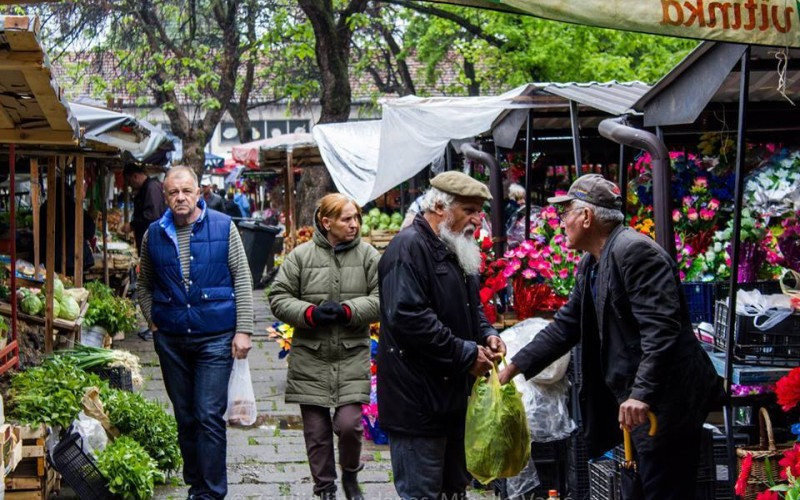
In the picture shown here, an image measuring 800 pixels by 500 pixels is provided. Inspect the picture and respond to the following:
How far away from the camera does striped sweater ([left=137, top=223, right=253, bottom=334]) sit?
6.21m

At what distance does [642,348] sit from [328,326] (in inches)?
89.3

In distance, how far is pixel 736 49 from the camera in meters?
5.16

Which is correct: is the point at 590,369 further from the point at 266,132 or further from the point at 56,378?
the point at 266,132

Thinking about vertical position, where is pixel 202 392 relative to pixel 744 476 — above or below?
above

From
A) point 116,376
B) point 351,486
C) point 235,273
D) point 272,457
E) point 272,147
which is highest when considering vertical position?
point 272,147

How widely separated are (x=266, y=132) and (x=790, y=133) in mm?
41922

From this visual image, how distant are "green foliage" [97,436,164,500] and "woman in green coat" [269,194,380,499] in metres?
1.03

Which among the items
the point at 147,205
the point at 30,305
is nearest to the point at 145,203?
the point at 147,205

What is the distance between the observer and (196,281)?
616 cm

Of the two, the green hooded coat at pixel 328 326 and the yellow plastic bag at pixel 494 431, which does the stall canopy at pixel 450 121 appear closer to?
the green hooded coat at pixel 328 326

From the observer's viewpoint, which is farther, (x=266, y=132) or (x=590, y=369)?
(x=266, y=132)

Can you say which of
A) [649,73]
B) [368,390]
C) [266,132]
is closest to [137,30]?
[649,73]

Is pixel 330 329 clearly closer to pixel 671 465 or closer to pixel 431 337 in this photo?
pixel 431 337

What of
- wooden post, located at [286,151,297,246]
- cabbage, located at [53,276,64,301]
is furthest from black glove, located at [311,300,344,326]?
wooden post, located at [286,151,297,246]
